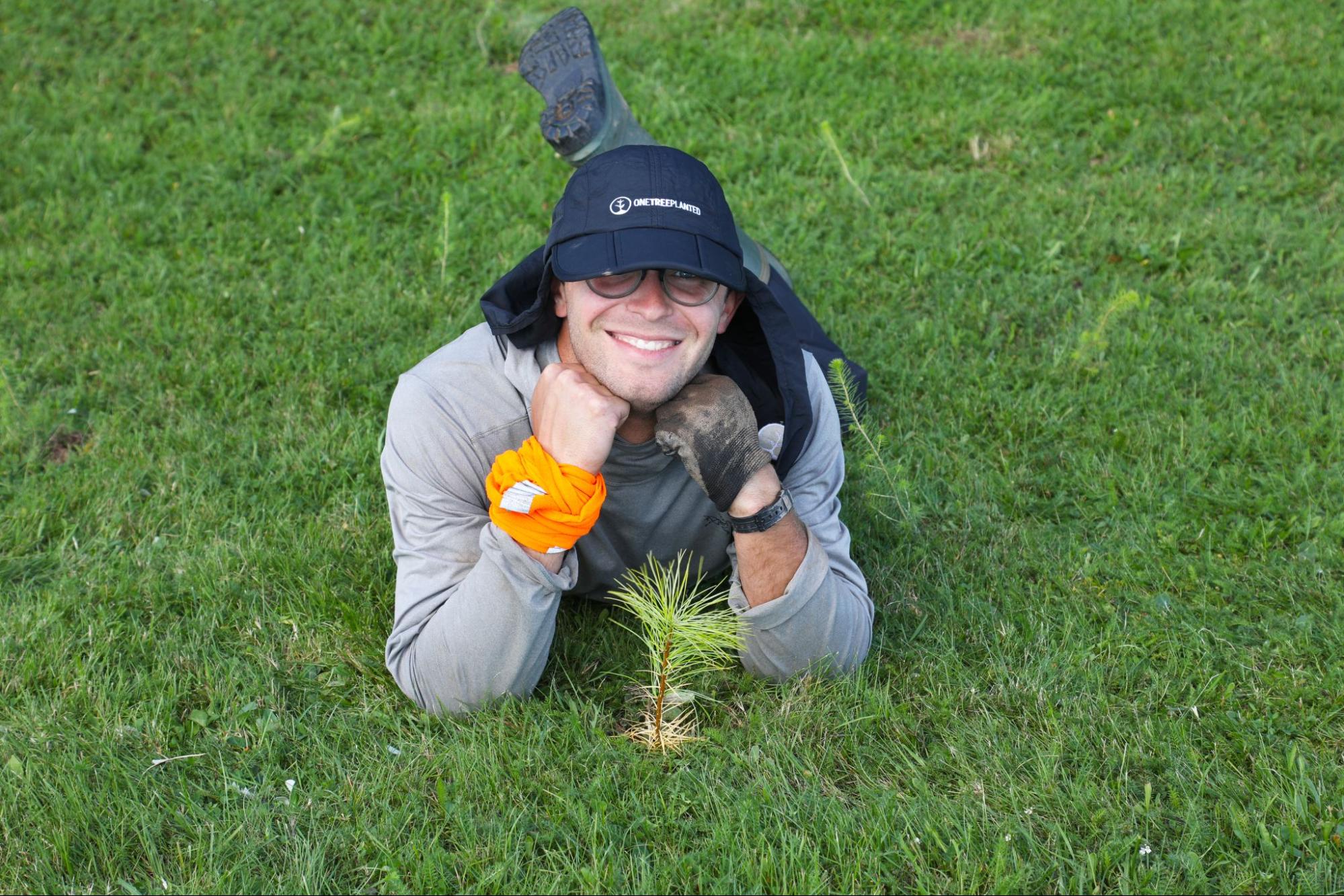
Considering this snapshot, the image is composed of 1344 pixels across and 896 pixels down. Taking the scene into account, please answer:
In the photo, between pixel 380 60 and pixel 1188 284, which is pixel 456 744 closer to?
pixel 1188 284

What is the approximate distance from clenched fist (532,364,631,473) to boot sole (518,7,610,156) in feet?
5.50

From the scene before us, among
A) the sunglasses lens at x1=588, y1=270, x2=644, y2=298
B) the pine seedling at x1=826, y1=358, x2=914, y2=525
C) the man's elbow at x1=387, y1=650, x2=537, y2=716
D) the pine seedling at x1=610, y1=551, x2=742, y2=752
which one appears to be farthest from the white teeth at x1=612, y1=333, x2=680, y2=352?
the man's elbow at x1=387, y1=650, x2=537, y2=716

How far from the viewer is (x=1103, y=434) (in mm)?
4770

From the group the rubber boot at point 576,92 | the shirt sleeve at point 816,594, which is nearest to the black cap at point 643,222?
the shirt sleeve at point 816,594

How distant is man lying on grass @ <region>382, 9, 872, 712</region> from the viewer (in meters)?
3.01

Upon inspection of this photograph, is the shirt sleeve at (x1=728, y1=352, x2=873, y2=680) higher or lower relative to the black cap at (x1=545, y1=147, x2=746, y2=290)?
lower

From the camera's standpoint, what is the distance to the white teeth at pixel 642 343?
3141mm

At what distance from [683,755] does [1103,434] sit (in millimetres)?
2469

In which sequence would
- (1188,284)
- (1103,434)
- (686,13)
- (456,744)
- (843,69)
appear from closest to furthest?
(456,744) < (1103,434) < (1188,284) < (843,69) < (686,13)

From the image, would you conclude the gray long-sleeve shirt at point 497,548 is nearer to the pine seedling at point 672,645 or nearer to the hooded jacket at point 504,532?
the hooded jacket at point 504,532

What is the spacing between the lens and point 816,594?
127 inches

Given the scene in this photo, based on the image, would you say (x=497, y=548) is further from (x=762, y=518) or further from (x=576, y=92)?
(x=576, y=92)

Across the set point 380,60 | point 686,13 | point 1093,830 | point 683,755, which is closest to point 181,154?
point 380,60

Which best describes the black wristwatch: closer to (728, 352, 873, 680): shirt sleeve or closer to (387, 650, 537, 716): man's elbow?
(728, 352, 873, 680): shirt sleeve
